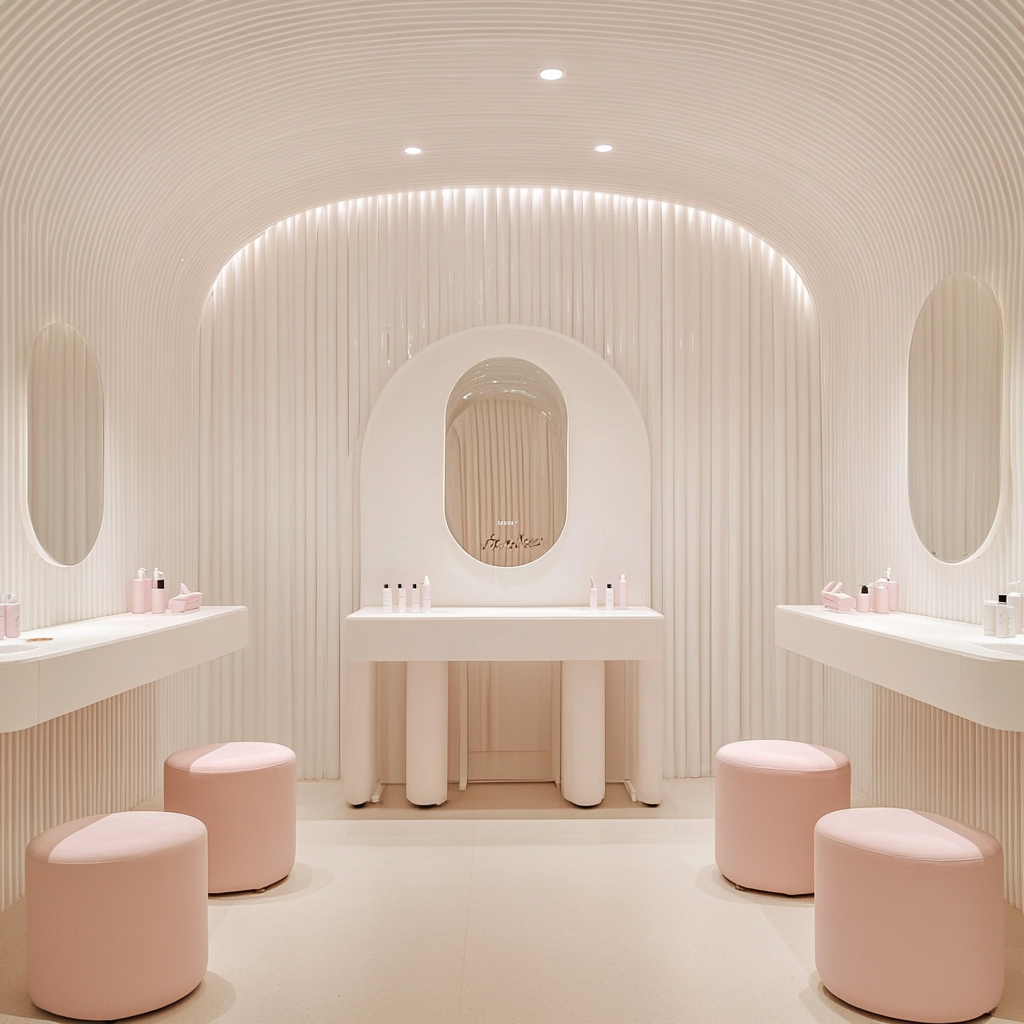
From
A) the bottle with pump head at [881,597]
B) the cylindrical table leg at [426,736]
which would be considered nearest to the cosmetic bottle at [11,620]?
the cylindrical table leg at [426,736]

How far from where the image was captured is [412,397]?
176 inches

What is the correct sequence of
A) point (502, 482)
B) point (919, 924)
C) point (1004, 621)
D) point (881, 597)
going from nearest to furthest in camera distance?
point (919, 924), point (1004, 621), point (881, 597), point (502, 482)

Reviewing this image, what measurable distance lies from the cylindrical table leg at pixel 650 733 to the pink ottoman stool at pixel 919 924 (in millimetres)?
1720

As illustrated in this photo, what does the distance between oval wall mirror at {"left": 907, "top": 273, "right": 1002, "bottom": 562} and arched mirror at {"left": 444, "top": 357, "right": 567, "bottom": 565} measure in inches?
60.6

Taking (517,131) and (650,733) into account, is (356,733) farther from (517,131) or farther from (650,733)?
(517,131)

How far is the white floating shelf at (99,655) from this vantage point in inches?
91.5

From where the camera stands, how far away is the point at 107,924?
7.34 feet

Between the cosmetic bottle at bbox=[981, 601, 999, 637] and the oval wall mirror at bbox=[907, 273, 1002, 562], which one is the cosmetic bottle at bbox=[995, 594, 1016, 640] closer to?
the cosmetic bottle at bbox=[981, 601, 999, 637]

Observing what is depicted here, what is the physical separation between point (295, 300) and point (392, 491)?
1020mm

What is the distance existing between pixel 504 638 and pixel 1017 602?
6.17ft

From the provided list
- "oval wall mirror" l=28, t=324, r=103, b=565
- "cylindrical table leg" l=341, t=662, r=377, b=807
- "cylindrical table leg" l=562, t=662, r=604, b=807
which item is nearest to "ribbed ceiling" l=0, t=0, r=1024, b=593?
"oval wall mirror" l=28, t=324, r=103, b=565

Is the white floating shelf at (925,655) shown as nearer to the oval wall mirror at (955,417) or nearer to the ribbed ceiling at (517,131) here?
the oval wall mirror at (955,417)

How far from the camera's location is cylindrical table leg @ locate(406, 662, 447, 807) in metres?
4.12

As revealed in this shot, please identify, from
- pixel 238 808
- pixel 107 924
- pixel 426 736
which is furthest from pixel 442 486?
pixel 107 924
